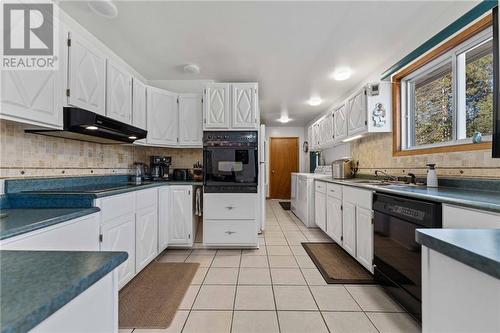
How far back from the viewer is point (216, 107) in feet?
9.12

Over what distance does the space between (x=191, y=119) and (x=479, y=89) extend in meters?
3.04

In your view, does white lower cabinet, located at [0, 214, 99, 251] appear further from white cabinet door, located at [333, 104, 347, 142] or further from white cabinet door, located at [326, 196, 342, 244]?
white cabinet door, located at [333, 104, 347, 142]

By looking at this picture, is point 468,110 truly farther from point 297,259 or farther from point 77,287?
point 77,287

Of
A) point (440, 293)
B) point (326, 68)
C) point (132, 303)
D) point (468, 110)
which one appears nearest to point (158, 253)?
point (132, 303)

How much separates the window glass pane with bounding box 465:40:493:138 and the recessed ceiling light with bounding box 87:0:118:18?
3082 mm

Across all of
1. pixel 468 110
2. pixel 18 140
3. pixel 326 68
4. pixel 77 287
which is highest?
pixel 326 68

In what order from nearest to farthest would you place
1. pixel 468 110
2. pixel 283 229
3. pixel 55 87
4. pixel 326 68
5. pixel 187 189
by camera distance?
pixel 55 87
pixel 468 110
pixel 187 189
pixel 326 68
pixel 283 229

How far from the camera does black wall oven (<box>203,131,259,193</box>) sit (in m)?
2.70

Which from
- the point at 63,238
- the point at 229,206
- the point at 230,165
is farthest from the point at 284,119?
the point at 63,238

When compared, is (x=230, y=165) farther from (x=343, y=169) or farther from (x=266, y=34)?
(x=343, y=169)

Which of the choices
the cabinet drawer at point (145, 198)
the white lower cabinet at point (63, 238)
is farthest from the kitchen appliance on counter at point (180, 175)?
the white lower cabinet at point (63, 238)

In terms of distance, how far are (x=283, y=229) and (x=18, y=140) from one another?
3.43 metres

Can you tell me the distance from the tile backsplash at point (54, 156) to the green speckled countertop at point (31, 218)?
14.7 inches

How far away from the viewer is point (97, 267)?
1.70 feet
